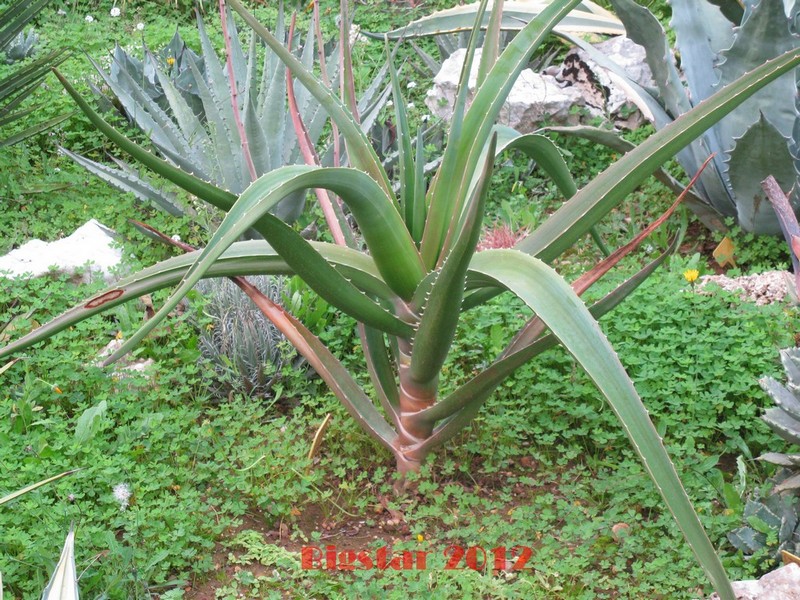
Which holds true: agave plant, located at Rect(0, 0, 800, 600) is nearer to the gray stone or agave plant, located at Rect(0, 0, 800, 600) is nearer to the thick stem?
the thick stem

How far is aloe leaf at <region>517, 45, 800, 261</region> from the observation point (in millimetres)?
1771

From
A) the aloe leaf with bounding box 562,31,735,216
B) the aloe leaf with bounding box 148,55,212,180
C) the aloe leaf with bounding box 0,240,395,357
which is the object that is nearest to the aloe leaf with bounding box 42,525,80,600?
the aloe leaf with bounding box 0,240,395,357

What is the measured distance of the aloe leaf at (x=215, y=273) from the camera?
6.23 ft

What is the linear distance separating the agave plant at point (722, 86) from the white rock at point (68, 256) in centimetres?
215

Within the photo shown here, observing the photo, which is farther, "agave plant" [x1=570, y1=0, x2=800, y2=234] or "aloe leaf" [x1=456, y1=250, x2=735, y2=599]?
"agave plant" [x1=570, y1=0, x2=800, y2=234]

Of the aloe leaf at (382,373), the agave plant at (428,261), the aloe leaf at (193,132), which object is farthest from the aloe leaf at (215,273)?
the aloe leaf at (193,132)

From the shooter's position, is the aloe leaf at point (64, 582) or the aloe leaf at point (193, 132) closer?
the aloe leaf at point (64, 582)

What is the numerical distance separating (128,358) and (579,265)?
182cm

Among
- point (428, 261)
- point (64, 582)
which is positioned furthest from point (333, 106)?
point (64, 582)

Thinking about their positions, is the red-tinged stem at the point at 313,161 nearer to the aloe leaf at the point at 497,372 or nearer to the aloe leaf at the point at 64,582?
the aloe leaf at the point at 497,372

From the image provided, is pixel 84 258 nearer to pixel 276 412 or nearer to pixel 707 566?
pixel 276 412

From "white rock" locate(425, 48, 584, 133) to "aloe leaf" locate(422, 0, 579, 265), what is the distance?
2.36 meters

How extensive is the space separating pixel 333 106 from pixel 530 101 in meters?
2.61

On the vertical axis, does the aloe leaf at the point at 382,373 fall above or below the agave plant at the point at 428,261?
below
